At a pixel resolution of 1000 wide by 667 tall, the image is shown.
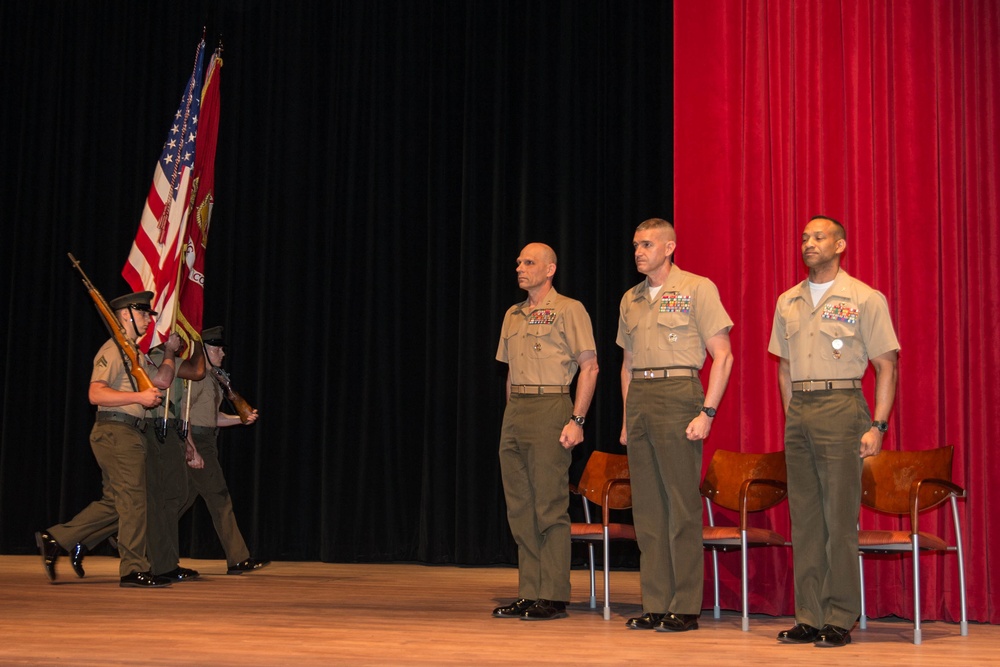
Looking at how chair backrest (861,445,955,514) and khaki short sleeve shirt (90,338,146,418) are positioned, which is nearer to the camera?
chair backrest (861,445,955,514)

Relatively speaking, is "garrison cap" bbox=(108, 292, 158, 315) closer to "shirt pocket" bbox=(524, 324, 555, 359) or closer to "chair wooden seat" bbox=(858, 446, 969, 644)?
"shirt pocket" bbox=(524, 324, 555, 359)

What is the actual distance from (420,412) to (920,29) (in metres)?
4.37

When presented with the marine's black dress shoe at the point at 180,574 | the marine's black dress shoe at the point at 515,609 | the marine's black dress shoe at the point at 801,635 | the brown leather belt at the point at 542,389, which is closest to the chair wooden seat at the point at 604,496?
the marine's black dress shoe at the point at 515,609

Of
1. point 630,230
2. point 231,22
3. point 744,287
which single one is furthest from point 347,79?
point 744,287

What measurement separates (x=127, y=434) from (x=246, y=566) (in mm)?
1608

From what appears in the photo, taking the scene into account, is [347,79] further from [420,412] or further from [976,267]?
[976,267]

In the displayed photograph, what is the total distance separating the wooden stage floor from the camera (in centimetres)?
370

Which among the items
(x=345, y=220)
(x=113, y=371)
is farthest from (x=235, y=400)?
(x=345, y=220)

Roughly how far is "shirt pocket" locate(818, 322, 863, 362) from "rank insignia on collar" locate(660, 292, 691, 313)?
1.82 ft

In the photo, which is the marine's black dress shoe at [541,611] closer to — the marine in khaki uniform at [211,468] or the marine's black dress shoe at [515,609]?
the marine's black dress shoe at [515,609]

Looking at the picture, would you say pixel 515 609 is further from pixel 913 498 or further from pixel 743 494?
pixel 913 498

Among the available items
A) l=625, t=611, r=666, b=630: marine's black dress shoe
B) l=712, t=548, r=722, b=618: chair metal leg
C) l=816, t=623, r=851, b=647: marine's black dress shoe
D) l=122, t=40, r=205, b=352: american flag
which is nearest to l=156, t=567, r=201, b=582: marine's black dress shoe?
l=122, t=40, r=205, b=352: american flag

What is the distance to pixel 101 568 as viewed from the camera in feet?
23.7

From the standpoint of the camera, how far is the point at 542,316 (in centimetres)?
485
